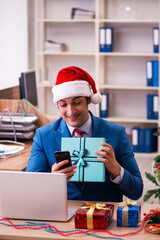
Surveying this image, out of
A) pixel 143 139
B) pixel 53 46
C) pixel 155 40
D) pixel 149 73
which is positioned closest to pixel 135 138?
pixel 143 139

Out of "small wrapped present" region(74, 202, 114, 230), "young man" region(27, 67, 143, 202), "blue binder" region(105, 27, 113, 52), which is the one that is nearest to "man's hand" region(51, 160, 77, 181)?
A: "small wrapped present" region(74, 202, 114, 230)

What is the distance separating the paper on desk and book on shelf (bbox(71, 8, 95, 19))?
3.11 meters

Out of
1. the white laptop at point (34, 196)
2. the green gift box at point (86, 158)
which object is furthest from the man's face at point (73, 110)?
the white laptop at point (34, 196)

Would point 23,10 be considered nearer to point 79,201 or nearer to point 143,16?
point 143,16

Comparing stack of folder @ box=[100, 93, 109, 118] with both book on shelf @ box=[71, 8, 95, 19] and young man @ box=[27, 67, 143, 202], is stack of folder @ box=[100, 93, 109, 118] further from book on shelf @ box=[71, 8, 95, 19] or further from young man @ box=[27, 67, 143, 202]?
young man @ box=[27, 67, 143, 202]

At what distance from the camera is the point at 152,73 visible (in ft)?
18.1

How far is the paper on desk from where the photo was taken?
2.77 meters

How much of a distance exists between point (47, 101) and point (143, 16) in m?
1.79

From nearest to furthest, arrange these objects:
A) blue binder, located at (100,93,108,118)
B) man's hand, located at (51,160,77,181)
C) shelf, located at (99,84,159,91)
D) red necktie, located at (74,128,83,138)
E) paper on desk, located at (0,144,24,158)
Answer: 1. man's hand, located at (51,160,77,181)
2. red necktie, located at (74,128,83,138)
3. paper on desk, located at (0,144,24,158)
4. shelf, located at (99,84,159,91)
5. blue binder, located at (100,93,108,118)

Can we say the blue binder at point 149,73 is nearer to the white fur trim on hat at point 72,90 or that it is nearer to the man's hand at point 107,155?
the white fur trim on hat at point 72,90

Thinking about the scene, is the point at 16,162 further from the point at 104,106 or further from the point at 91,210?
the point at 104,106

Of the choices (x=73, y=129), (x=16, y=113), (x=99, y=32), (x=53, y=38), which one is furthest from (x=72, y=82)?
(x=53, y=38)

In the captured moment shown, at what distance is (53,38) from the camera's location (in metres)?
5.99

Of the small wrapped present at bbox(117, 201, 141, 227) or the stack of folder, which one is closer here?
the small wrapped present at bbox(117, 201, 141, 227)
